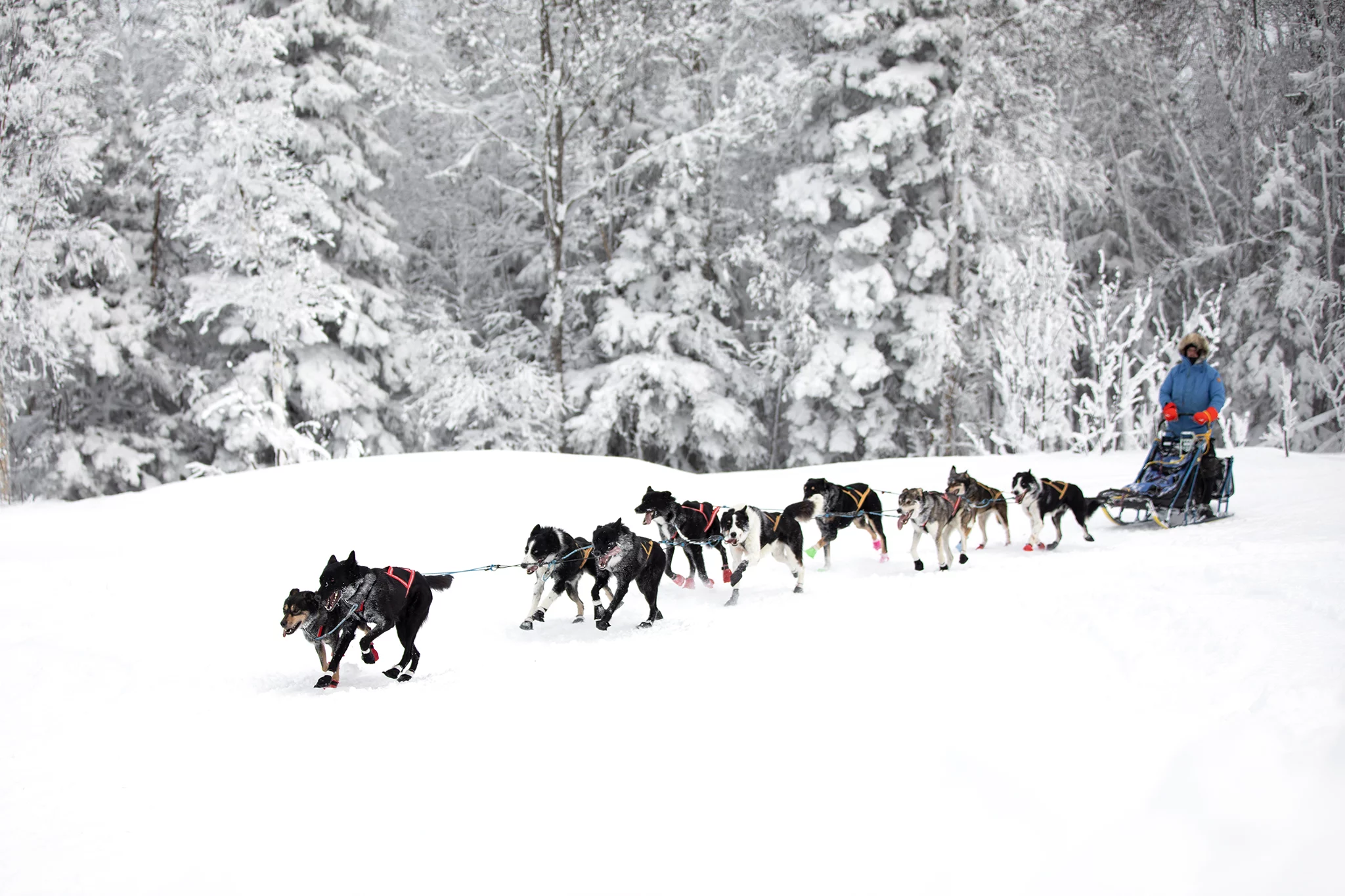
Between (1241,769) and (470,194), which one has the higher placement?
(470,194)

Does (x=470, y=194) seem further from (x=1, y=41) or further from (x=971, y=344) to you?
(x=971, y=344)

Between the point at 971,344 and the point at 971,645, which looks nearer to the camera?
the point at 971,645

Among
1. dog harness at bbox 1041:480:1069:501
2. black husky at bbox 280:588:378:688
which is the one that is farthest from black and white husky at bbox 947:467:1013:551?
black husky at bbox 280:588:378:688

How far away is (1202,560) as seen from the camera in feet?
17.7

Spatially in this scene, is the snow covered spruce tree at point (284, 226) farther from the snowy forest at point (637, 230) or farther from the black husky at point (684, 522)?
the black husky at point (684, 522)

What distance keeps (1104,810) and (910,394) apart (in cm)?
1643

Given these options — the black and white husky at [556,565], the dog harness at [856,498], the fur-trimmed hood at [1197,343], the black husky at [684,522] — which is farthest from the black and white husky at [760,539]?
the fur-trimmed hood at [1197,343]

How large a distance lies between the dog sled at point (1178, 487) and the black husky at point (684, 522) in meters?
4.21

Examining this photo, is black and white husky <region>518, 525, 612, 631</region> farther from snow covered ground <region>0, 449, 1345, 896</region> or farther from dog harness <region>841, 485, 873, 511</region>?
dog harness <region>841, 485, 873, 511</region>

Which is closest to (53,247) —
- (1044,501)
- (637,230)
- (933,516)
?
(637,230)

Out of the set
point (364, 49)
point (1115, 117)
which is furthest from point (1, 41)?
point (1115, 117)

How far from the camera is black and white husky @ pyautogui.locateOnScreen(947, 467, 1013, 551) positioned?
8211 mm

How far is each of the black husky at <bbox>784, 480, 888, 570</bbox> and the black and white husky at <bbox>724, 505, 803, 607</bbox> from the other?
0.38 meters

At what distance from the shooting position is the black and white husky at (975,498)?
26.9 feet
